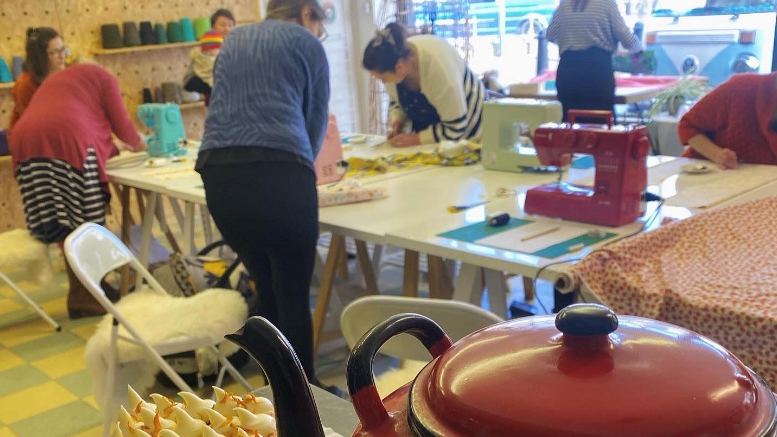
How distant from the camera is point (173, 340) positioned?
2.28 meters

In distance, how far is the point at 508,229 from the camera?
2039 mm

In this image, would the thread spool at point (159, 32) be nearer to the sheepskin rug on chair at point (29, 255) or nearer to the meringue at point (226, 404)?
the sheepskin rug on chair at point (29, 255)

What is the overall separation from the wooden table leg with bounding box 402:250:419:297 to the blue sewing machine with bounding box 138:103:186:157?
1.71 metres

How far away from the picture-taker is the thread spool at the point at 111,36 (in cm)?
534

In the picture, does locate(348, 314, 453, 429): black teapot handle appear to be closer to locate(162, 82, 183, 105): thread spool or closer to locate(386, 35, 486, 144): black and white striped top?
locate(386, 35, 486, 144): black and white striped top

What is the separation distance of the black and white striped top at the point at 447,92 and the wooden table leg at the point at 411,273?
0.94 meters

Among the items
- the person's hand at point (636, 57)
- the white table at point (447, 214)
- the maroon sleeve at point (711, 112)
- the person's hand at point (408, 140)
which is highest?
the person's hand at point (636, 57)

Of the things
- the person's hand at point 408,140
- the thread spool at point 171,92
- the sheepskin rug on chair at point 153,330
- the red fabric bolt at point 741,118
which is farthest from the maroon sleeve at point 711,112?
the thread spool at point 171,92

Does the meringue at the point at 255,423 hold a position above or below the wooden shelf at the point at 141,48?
below

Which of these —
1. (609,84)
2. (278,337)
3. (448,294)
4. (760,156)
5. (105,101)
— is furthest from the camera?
(609,84)

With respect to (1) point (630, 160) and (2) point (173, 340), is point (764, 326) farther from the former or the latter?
(2) point (173, 340)

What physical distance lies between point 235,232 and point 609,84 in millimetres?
3061

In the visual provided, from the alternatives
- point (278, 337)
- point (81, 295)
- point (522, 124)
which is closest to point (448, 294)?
point (522, 124)

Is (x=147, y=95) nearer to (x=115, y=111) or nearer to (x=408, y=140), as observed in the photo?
(x=115, y=111)
